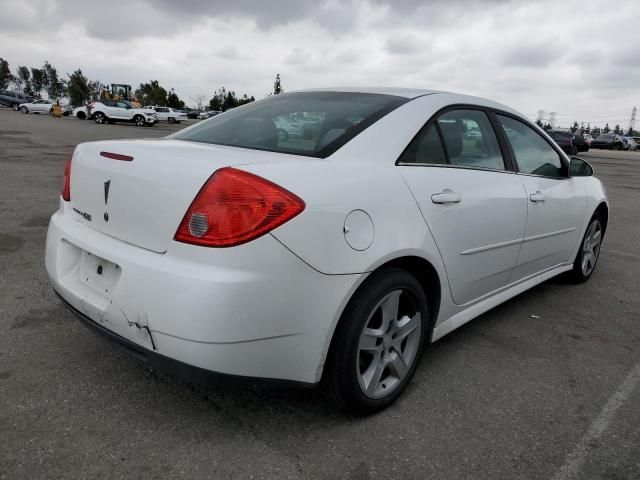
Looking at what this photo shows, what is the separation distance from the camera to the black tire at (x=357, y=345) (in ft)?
6.93

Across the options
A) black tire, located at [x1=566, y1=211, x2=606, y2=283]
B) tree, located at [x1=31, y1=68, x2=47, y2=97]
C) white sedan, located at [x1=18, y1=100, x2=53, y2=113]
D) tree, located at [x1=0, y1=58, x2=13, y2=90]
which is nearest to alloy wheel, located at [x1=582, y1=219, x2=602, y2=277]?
black tire, located at [x1=566, y1=211, x2=606, y2=283]

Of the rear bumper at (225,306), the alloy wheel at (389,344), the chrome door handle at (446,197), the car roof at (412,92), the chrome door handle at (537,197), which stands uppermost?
the car roof at (412,92)

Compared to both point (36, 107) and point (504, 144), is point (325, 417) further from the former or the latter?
point (36, 107)

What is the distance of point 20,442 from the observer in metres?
2.02

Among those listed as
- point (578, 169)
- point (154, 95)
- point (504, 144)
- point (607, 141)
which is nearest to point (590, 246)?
point (578, 169)

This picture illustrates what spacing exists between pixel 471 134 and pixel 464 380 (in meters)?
1.39

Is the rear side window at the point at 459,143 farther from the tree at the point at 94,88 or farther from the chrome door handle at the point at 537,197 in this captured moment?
the tree at the point at 94,88

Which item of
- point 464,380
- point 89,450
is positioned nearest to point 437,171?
point 464,380

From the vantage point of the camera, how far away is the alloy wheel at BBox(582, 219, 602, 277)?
443 cm

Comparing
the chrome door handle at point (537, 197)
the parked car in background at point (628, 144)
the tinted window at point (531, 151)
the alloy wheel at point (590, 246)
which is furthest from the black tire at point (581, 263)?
the parked car in background at point (628, 144)

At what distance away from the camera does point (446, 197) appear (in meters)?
2.54

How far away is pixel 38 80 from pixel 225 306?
129181 millimetres

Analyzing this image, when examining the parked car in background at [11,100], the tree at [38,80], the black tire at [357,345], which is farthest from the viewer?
the tree at [38,80]

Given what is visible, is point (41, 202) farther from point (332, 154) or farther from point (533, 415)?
point (533, 415)
